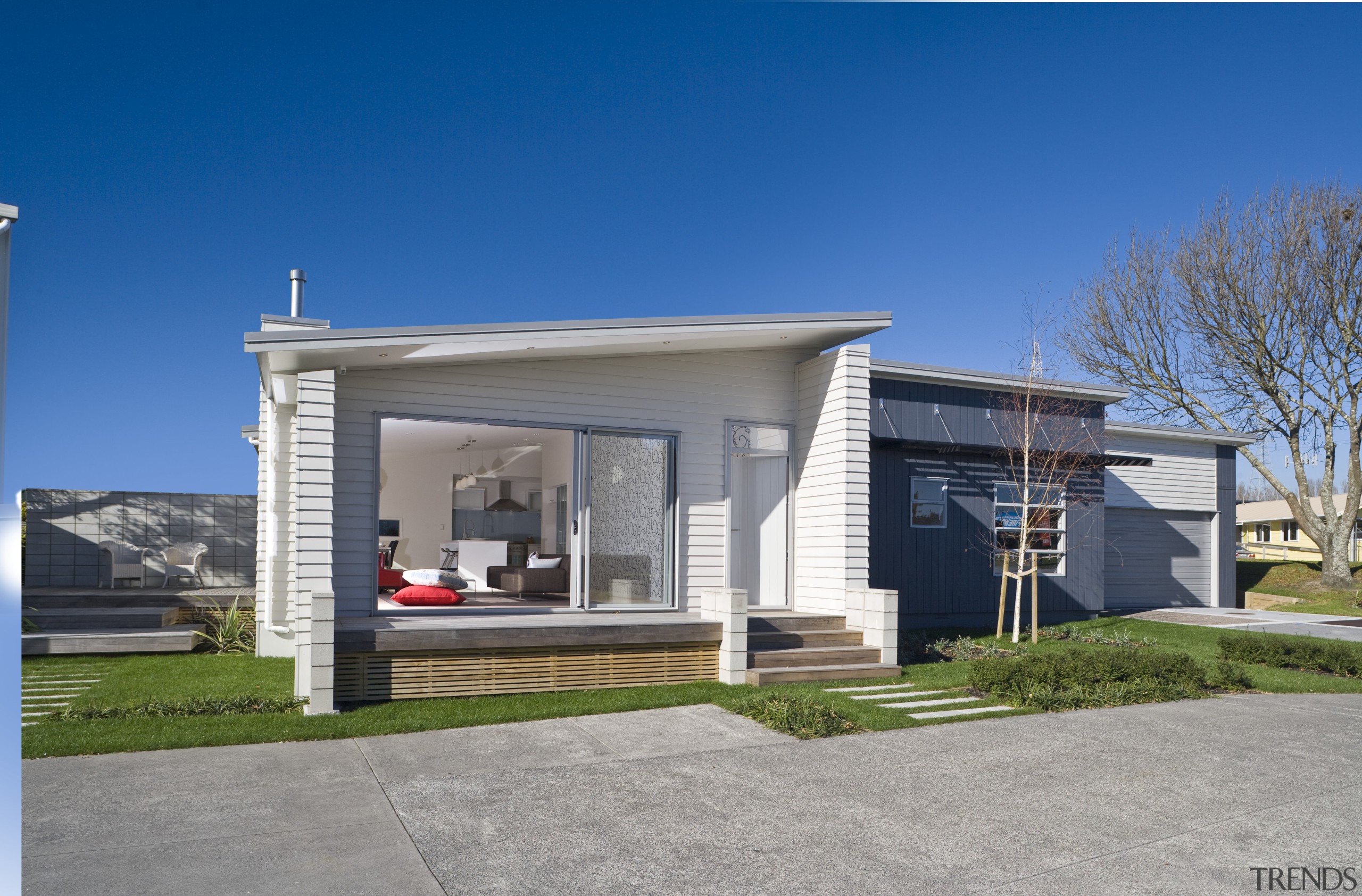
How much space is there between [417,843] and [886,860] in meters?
2.05

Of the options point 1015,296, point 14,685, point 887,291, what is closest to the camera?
point 14,685

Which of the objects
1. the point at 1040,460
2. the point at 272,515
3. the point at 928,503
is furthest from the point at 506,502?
the point at 1040,460

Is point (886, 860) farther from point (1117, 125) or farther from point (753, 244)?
point (753, 244)

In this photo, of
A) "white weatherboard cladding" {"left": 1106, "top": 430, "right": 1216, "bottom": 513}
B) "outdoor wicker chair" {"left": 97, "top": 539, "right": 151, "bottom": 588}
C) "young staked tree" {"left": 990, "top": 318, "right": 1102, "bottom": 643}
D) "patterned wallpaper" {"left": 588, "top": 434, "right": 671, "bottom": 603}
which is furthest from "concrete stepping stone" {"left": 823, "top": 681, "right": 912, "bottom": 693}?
"outdoor wicker chair" {"left": 97, "top": 539, "right": 151, "bottom": 588}

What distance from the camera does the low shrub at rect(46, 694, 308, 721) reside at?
6492mm

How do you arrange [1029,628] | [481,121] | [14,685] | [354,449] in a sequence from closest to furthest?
[14,685]
[354,449]
[1029,628]
[481,121]

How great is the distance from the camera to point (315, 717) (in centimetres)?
649

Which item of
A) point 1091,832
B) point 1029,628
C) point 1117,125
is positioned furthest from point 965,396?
point 1091,832

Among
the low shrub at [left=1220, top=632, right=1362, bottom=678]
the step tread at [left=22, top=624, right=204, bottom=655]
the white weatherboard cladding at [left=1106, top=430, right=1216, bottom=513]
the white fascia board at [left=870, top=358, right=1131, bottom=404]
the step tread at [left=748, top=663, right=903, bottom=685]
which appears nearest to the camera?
the step tread at [left=748, top=663, right=903, bottom=685]

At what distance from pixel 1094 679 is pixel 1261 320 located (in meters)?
14.7

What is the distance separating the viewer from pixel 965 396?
1343 centimetres

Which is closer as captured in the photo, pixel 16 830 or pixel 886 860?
pixel 16 830

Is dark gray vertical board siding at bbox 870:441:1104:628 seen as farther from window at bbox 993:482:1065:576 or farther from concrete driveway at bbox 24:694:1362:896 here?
concrete driveway at bbox 24:694:1362:896

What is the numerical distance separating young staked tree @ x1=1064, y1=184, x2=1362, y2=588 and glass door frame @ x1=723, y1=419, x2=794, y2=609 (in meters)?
13.3
